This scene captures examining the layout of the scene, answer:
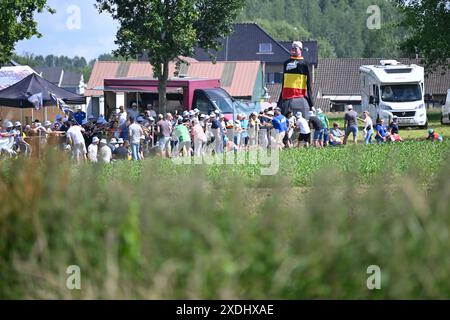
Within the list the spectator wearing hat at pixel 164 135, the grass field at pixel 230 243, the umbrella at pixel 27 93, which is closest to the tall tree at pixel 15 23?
the umbrella at pixel 27 93

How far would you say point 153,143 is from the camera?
30984 mm

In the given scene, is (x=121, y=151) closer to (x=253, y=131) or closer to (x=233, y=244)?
(x=253, y=131)

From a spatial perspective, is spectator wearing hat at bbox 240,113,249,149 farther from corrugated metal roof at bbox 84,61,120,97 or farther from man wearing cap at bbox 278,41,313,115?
corrugated metal roof at bbox 84,61,120,97

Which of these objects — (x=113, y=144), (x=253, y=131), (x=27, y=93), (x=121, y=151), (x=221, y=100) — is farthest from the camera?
(x=221, y=100)

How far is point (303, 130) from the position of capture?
104ft

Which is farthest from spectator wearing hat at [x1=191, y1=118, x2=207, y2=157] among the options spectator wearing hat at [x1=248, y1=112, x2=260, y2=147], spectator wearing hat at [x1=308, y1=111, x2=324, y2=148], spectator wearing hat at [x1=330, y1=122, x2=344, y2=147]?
spectator wearing hat at [x1=330, y1=122, x2=344, y2=147]

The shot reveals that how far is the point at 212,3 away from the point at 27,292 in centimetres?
4100

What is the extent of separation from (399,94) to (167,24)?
11484mm

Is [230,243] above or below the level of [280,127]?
below

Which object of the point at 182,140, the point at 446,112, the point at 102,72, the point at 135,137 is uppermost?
the point at 102,72

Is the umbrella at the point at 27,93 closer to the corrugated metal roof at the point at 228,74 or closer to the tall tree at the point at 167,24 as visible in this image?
the tall tree at the point at 167,24

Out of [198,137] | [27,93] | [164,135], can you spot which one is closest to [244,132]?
[164,135]

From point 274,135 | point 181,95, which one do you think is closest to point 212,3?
point 181,95

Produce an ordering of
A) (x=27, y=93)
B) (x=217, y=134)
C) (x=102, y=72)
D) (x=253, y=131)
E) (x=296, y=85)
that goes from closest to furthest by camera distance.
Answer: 1. (x=217, y=134)
2. (x=27, y=93)
3. (x=253, y=131)
4. (x=296, y=85)
5. (x=102, y=72)
